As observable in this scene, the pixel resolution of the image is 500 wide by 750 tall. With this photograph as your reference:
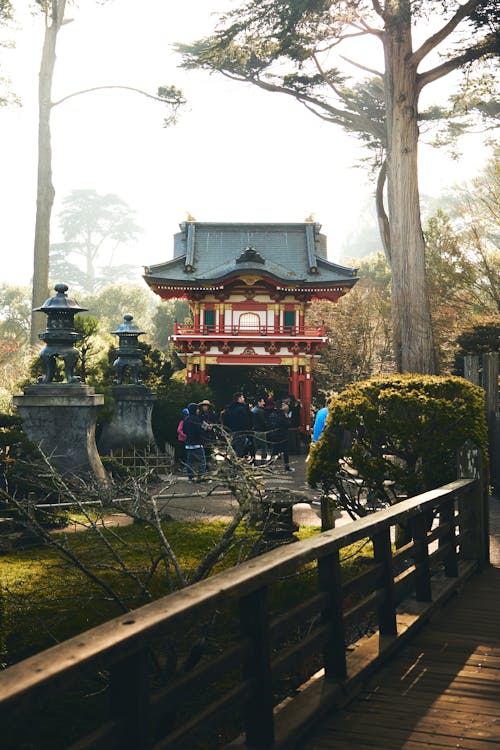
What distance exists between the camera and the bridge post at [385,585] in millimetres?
4676

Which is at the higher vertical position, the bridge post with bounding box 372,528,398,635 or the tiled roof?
the tiled roof

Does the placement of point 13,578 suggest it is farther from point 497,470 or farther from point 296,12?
point 296,12

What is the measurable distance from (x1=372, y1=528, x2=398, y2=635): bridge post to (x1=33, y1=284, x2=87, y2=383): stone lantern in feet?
33.0

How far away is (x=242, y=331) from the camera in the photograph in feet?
104

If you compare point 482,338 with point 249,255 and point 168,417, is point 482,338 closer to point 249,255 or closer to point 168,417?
point 168,417

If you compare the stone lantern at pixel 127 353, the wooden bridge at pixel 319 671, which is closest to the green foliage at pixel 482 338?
the stone lantern at pixel 127 353

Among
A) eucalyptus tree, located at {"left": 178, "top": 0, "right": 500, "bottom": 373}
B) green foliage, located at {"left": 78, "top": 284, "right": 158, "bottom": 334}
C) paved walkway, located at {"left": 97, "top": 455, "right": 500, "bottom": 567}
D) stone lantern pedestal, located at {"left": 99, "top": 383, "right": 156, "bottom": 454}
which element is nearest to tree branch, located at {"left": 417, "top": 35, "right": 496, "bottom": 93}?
eucalyptus tree, located at {"left": 178, "top": 0, "right": 500, "bottom": 373}

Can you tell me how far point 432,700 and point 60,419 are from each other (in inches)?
433

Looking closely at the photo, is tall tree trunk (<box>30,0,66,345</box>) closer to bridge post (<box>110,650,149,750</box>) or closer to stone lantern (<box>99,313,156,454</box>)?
stone lantern (<box>99,313,156,454</box>)

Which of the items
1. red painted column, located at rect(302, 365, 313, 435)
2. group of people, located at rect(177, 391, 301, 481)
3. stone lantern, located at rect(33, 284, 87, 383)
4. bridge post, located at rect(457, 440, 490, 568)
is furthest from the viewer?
red painted column, located at rect(302, 365, 313, 435)

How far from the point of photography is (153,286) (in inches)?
1291

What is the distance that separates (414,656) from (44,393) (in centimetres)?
1038

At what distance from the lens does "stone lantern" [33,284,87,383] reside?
13836 mm

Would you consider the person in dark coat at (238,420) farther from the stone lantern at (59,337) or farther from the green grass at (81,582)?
the green grass at (81,582)
